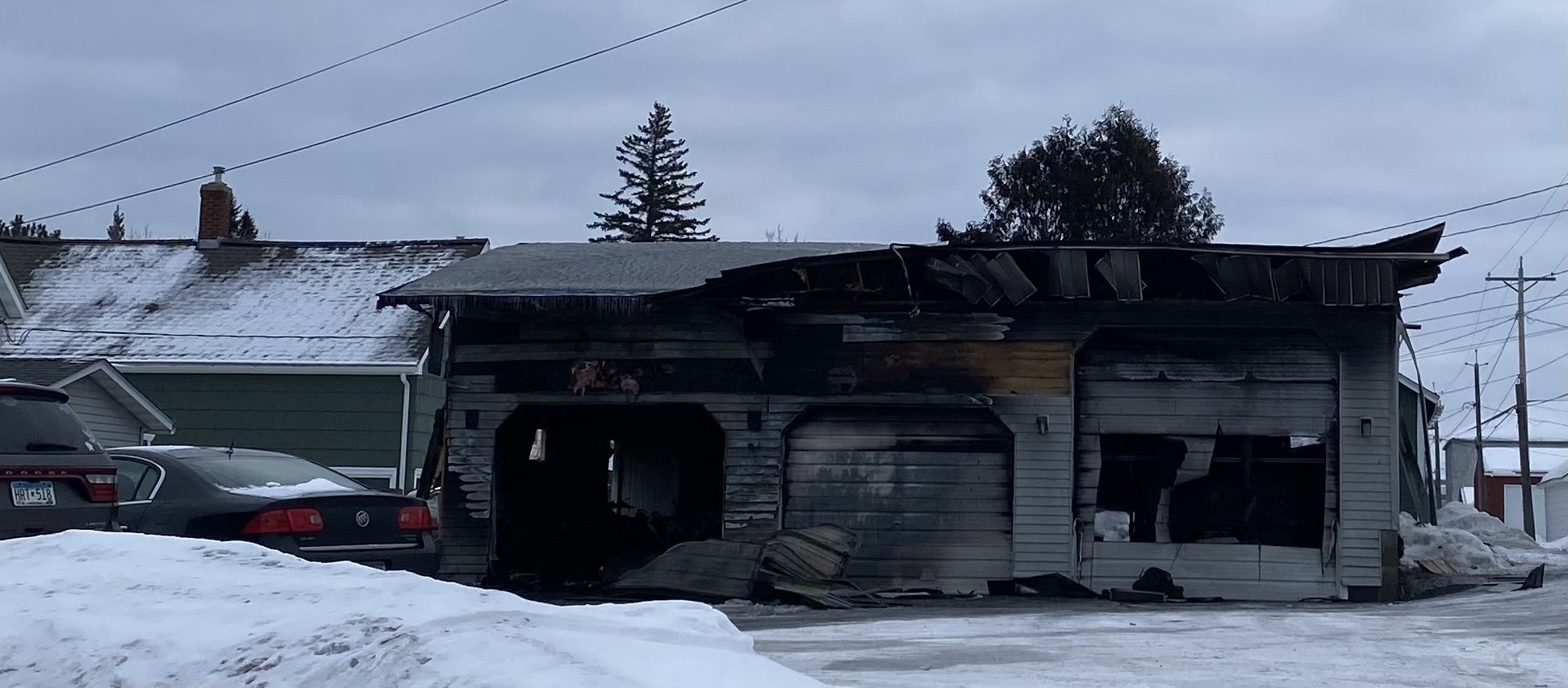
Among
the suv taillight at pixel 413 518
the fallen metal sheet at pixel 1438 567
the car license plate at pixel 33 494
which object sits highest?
the car license plate at pixel 33 494

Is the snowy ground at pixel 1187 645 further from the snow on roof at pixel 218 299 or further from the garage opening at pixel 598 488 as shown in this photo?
the snow on roof at pixel 218 299

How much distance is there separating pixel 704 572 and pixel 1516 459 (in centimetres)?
6467

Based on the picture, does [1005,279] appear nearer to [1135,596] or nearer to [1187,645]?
[1135,596]

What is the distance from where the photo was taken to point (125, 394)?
70.0 feet

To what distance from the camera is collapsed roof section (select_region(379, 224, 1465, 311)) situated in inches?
543

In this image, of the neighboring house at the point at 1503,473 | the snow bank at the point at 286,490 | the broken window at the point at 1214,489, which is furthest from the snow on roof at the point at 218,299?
the neighboring house at the point at 1503,473

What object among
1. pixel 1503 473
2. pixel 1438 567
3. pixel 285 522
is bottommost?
pixel 1438 567

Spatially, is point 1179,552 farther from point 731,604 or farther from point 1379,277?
point 731,604

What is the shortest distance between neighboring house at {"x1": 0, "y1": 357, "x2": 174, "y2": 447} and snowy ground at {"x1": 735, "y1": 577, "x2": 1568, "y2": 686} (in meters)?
12.7

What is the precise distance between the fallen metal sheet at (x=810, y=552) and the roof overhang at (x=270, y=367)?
11074 millimetres

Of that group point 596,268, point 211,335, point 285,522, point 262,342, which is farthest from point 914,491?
point 211,335

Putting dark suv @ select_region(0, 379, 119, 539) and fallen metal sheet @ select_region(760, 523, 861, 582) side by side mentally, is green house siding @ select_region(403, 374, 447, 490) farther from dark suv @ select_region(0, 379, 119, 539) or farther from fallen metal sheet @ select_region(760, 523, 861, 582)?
dark suv @ select_region(0, 379, 119, 539)

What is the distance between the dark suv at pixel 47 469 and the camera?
9.48 meters

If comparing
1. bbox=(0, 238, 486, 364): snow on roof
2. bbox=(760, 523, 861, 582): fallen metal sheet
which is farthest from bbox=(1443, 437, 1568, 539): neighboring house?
bbox=(760, 523, 861, 582): fallen metal sheet
